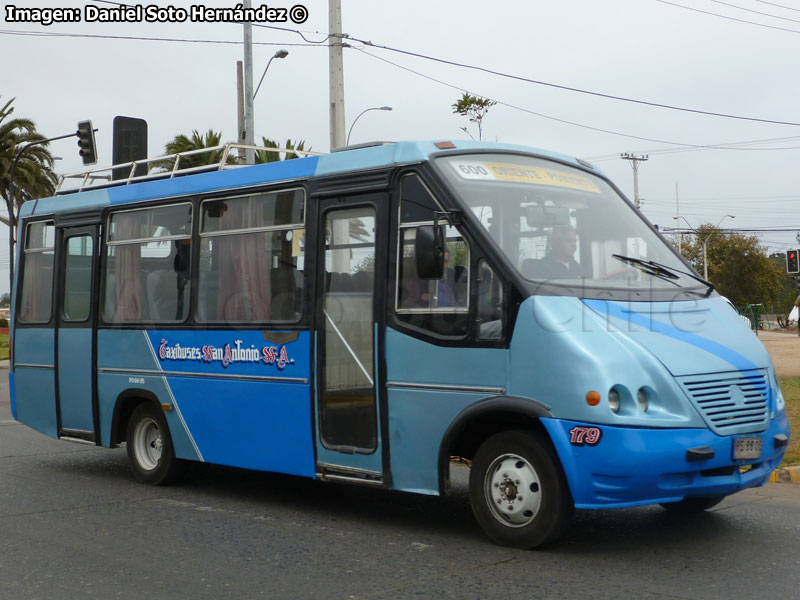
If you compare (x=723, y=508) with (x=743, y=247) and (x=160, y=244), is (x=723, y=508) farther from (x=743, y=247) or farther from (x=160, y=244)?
(x=743, y=247)

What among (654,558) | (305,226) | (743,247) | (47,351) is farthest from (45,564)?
(743,247)

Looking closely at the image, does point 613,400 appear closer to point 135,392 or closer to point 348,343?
point 348,343

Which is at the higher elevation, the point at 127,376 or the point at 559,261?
the point at 559,261

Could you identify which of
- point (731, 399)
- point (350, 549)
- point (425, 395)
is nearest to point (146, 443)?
point (350, 549)

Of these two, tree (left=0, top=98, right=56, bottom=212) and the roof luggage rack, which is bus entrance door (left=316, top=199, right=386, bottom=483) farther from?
tree (left=0, top=98, right=56, bottom=212)

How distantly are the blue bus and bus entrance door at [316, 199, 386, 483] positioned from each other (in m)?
0.02

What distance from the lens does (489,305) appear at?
22.4ft

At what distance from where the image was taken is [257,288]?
8.60m

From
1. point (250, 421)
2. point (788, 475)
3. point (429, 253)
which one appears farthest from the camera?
point (788, 475)

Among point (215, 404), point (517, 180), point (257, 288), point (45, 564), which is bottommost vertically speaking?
point (45, 564)

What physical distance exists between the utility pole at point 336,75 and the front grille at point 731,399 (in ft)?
34.6

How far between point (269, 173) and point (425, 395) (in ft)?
8.56

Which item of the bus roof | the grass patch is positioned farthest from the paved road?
the bus roof

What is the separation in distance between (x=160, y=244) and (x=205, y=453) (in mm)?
2069
